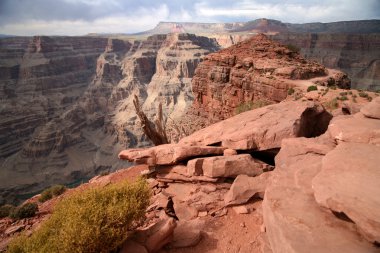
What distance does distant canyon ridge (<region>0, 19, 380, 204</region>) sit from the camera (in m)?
72.8

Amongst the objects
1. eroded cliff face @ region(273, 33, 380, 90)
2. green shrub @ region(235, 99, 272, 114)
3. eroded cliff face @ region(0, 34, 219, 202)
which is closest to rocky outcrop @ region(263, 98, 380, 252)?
green shrub @ region(235, 99, 272, 114)

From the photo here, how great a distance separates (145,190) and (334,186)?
188 inches

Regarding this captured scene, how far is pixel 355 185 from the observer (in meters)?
5.28

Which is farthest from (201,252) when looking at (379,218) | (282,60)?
(282,60)

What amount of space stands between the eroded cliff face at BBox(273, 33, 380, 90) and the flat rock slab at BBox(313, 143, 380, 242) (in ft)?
263

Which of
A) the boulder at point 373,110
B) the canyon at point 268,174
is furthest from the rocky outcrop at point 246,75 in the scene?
the boulder at point 373,110

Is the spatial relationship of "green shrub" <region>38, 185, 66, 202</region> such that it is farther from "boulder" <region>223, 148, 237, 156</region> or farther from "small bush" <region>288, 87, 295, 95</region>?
"small bush" <region>288, 87, 295, 95</region>

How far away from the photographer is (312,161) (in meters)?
7.78

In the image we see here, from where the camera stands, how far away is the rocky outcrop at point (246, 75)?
28500mm

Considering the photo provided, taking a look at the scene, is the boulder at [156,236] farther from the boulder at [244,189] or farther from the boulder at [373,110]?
the boulder at [373,110]

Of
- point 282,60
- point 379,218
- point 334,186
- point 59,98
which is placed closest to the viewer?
point 379,218

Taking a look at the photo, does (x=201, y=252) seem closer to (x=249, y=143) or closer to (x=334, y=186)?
(x=334, y=186)

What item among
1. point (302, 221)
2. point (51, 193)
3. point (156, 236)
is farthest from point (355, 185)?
point (51, 193)

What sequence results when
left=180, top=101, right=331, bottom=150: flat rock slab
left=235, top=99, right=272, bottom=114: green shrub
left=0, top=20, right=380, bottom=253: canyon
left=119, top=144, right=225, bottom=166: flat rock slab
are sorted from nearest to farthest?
left=0, top=20, right=380, bottom=253: canyon → left=180, top=101, right=331, bottom=150: flat rock slab → left=119, top=144, right=225, bottom=166: flat rock slab → left=235, top=99, right=272, bottom=114: green shrub
